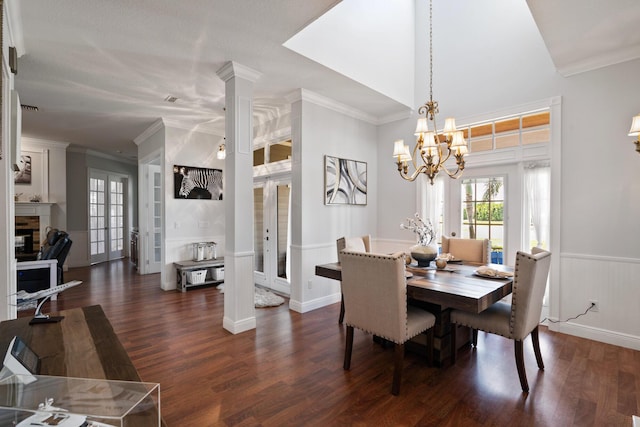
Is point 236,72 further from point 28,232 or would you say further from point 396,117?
point 28,232

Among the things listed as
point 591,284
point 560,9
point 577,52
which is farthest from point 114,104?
point 591,284

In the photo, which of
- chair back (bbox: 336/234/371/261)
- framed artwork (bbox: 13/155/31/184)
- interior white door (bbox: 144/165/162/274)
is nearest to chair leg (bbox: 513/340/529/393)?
chair back (bbox: 336/234/371/261)

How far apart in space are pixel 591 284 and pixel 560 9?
2601 mm

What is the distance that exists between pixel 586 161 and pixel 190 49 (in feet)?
13.4

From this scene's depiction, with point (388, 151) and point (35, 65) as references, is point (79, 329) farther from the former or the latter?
point (388, 151)

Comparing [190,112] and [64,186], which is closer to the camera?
[190,112]

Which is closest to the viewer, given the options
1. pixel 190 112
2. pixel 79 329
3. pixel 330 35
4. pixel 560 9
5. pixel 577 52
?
pixel 79 329

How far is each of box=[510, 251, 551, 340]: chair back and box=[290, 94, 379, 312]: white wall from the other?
2374 millimetres

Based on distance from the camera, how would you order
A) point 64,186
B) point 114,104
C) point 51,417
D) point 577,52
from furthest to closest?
point 64,186
point 114,104
point 577,52
point 51,417

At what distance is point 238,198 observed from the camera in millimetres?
3270

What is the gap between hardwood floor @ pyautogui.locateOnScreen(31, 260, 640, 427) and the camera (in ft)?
6.49

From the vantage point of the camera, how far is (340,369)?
101 inches

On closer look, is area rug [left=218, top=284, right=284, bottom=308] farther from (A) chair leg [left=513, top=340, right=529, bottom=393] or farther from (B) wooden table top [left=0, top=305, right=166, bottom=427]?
(A) chair leg [left=513, top=340, right=529, bottom=393]

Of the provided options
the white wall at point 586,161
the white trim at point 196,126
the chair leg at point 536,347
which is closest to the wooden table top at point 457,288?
the chair leg at point 536,347
